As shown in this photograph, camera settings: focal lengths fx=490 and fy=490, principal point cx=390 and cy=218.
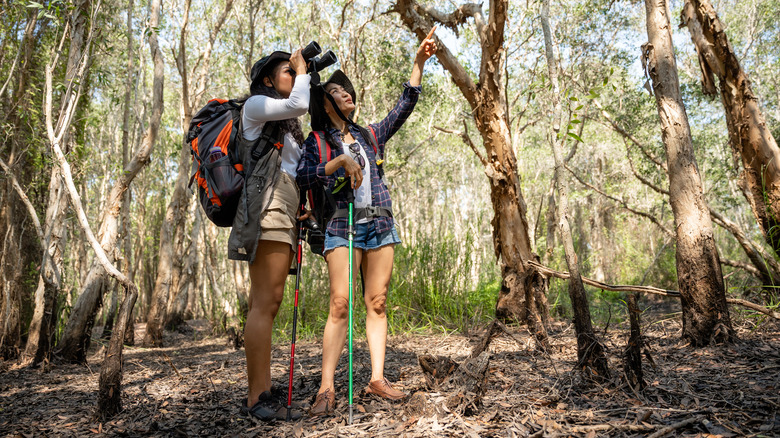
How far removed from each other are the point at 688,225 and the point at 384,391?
2255 millimetres

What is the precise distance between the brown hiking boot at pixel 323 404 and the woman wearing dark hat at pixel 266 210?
170 millimetres

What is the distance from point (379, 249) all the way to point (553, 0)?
12345mm

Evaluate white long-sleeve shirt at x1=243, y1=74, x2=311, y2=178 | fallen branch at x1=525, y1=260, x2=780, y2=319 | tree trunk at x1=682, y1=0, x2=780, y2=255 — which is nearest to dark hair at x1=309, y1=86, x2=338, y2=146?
white long-sleeve shirt at x1=243, y1=74, x2=311, y2=178

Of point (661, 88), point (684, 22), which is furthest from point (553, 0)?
point (661, 88)

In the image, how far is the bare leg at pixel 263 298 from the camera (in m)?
2.43

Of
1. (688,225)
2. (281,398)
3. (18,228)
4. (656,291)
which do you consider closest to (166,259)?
(18,228)

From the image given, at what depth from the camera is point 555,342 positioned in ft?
12.8

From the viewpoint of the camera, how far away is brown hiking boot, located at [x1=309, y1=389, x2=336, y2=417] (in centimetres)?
239

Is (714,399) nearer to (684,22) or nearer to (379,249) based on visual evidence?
(379,249)

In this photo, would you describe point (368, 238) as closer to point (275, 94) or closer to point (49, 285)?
point (275, 94)

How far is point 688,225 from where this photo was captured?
3213 millimetres

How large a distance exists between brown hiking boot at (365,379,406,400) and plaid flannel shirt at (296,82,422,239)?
2.63 ft

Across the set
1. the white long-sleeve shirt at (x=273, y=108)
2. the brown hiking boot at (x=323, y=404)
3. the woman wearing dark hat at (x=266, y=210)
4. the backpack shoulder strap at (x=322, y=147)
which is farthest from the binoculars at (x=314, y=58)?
the brown hiking boot at (x=323, y=404)

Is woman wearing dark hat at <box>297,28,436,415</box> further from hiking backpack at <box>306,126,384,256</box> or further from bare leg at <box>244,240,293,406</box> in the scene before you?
bare leg at <box>244,240,293,406</box>
